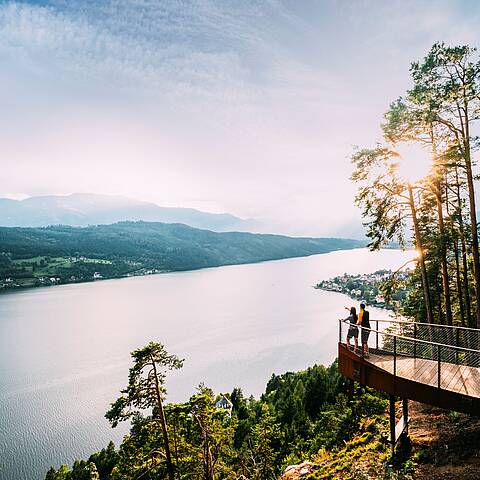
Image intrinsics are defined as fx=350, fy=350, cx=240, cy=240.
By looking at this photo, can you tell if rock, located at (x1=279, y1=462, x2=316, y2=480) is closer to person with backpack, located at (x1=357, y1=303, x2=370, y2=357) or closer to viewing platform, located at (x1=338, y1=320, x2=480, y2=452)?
viewing platform, located at (x1=338, y1=320, x2=480, y2=452)

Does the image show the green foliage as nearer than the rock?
No

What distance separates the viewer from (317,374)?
43.7m

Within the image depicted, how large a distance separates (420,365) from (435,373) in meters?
0.62

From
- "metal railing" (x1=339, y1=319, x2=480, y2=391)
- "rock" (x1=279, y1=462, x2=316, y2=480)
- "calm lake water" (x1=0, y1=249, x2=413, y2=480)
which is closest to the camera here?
"metal railing" (x1=339, y1=319, x2=480, y2=391)

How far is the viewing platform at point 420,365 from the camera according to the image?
8309mm

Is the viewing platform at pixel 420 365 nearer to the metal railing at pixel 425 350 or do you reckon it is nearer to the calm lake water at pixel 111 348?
the metal railing at pixel 425 350

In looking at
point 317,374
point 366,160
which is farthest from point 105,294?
point 366,160

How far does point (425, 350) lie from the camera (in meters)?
9.80

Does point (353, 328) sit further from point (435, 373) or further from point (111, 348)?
point (111, 348)

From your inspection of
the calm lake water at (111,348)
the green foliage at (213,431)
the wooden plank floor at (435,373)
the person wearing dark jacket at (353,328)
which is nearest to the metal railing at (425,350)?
the wooden plank floor at (435,373)

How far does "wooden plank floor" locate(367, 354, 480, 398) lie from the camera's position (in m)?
8.25

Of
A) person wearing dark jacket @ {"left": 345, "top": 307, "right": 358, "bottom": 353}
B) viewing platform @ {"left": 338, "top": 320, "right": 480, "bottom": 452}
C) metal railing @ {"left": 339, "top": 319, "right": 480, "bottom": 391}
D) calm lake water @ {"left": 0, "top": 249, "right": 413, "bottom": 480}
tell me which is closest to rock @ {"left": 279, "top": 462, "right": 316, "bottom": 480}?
viewing platform @ {"left": 338, "top": 320, "right": 480, "bottom": 452}

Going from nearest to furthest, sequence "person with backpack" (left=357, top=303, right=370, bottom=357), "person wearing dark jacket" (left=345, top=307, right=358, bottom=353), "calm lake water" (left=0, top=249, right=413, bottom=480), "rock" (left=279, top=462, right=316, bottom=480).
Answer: "person with backpack" (left=357, top=303, right=370, bottom=357) → "person wearing dark jacket" (left=345, top=307, right=358, bottom=353) → "rock" (left=279, top=462, right=316, bottom=480) → "calm lake water" (left=0, top=249, right=413, bottom=480)

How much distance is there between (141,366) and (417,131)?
49.2 ft
